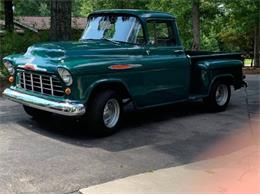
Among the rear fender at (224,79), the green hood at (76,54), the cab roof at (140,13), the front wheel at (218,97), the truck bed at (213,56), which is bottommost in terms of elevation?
the front wheel at (218,97)

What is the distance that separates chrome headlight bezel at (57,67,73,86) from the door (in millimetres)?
1533

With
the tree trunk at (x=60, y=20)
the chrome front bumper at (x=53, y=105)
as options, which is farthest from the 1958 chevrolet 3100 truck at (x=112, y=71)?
the tree trunk at (x=60, y=20)

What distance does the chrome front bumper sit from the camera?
21.9 feet

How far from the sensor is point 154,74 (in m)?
7.98

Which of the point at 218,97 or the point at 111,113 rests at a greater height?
the point at 111,113

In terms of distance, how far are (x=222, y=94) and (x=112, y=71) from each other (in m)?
3.47

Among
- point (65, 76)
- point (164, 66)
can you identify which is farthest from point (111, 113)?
point (164, 66)

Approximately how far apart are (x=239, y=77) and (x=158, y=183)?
5.46 m

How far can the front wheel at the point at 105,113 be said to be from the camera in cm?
695

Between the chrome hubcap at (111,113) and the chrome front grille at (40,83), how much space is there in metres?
0.79

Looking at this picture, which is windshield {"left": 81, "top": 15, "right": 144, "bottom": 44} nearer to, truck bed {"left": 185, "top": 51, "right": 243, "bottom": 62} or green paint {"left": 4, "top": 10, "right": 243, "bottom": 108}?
green paint {"left": 4, "top": 10, "right": 243, "bottom": 108}

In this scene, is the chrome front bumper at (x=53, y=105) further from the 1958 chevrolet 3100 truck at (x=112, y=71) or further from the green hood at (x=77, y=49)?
the green hood at (x=77, y=49)

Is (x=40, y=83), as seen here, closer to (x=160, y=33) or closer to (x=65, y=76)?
(x=65, y=76)

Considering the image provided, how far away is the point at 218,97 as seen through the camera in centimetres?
972
